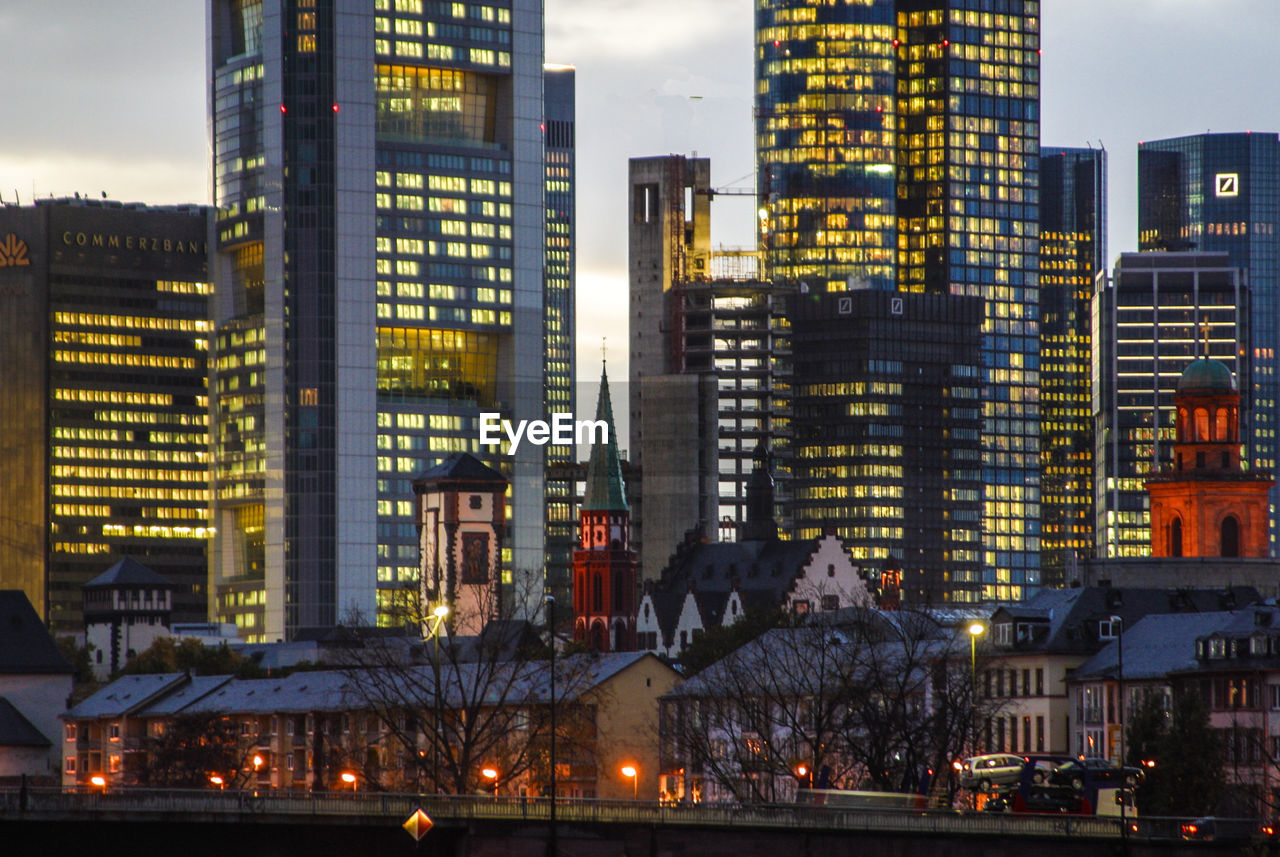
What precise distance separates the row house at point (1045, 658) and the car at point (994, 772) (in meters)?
58.3

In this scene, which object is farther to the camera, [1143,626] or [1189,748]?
[1143,626]

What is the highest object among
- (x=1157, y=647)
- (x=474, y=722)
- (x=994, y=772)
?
(x=1157, y=647)

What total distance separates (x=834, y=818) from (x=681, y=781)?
85.6 m

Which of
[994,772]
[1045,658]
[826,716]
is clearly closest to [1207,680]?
[1045,658]

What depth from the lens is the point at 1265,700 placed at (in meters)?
164

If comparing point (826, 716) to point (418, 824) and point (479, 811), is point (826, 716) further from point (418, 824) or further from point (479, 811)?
point (418, 824)

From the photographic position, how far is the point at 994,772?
387ft

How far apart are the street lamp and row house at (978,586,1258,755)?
2426cm

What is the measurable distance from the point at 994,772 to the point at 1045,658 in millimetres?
67405

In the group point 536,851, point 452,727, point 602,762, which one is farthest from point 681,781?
point 536,851

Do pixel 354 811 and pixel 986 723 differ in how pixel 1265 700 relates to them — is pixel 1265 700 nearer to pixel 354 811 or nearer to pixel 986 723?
pixel 986 723

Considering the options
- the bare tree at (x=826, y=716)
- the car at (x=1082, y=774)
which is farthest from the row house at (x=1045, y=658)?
the car at (x=1082, y=774)

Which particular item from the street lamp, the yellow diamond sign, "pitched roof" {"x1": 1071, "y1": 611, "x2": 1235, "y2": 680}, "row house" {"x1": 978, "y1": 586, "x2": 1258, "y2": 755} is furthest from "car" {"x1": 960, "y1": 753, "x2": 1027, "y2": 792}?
the street lamp

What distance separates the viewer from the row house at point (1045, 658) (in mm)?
182250
